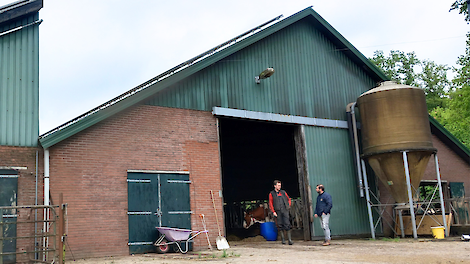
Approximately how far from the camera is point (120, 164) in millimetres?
12398

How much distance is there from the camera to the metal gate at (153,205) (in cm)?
1226

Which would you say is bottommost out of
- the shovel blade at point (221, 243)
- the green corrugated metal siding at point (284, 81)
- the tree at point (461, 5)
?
the shovel blade at point (221, 243)

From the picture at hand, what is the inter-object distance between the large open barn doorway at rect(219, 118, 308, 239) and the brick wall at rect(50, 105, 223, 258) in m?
5.72

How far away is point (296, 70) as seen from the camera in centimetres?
1672

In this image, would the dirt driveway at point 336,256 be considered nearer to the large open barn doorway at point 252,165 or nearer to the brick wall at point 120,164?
the brick wall at point 120,164

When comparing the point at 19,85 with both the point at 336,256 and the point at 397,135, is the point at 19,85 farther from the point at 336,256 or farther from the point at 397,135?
the point at 397,135

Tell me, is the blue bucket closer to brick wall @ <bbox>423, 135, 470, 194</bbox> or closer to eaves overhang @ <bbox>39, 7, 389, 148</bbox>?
eaves overhang @ <bbox>39, 7, 389, 148</bbox>

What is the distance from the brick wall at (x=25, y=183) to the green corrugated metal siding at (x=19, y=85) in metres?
0.23

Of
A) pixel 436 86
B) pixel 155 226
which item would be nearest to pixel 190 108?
pixel 155 226

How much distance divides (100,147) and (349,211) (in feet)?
30.3

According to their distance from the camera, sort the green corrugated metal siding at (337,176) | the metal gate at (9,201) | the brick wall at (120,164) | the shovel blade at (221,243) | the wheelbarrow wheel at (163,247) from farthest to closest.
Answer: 1. the green corrugated metal siding at (337,176)
2. the shovel blade at (221,243)
3. the wheelbarrow wheel at (163,247)
4. the brick wall at (120,164)
5. the metal gate at (9,201)

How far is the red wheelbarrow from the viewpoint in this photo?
11.8m

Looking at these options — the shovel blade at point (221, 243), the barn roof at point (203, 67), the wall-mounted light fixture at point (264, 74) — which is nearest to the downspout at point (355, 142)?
the barn roof at point (203, 67)

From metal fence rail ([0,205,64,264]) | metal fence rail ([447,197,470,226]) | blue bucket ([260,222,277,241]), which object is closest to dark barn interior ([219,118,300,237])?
blue bucket ([260,222,277,241])
